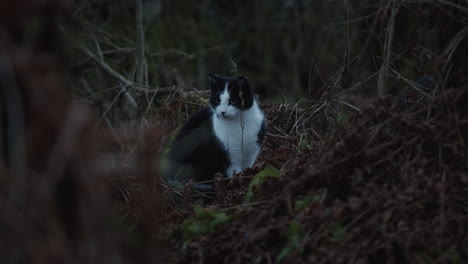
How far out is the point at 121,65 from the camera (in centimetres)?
705

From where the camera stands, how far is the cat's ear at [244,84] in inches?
183

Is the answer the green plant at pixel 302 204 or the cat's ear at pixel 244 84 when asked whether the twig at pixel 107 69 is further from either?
the green plant at pixel 302 204

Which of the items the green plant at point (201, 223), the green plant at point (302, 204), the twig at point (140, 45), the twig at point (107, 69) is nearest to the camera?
the green plant at point (302, 204)

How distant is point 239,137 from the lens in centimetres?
473

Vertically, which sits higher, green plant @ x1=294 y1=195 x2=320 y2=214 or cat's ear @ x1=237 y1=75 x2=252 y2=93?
cat's ear @ x1=237 y1=75 x2=252 y2=93

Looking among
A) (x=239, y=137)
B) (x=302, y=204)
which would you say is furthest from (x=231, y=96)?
(x=302, y=204)

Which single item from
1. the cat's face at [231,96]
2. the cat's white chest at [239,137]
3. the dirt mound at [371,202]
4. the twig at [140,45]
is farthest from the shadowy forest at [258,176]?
the twig at [140,45]

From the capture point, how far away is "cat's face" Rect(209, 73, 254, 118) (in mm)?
4656

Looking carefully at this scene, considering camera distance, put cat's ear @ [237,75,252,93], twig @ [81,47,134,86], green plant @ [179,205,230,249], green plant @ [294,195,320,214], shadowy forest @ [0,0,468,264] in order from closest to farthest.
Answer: shadowy forest @ [0,0,468,264]
green plant @ [294,195,320,214]
green plant @ [179,205,230,249]
cat's ear @ [237,75,252,93]
twig @ [81,47,134,86]

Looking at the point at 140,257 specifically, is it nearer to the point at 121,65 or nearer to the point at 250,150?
the point at 250,150

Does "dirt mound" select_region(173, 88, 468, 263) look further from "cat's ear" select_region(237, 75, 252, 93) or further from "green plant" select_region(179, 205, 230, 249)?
"cat's ear" select_region(237, 75, 252, 93)

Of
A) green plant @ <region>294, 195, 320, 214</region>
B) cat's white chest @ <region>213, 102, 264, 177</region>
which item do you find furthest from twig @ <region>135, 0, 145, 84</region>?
green plant @ <region>294, 195, 320, 214</region>

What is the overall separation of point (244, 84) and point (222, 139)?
1.66 ft

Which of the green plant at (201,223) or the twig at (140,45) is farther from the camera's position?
the twig at (140,45)
